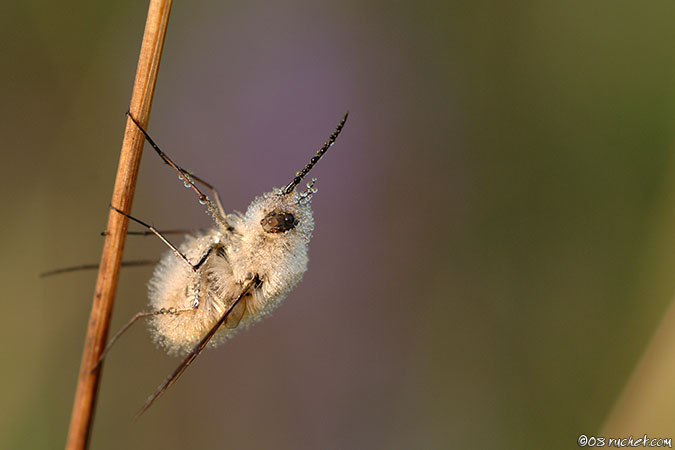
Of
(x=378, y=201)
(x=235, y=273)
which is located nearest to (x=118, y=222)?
(x=235, y=273)

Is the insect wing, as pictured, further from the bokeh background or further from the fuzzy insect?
the bokeh background

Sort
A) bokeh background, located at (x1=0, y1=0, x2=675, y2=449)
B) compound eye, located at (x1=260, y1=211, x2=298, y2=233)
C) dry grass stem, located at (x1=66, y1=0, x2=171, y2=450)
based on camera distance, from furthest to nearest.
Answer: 1. bokeh background, located at (x1=0, y1=0, x2=675, y2=449)
2. compound eye, located at (x1=260, y1=211, x2=298, y2=233)
3. dry grass stem, located at (x1=66, y1=0, x2=171, y2=450)

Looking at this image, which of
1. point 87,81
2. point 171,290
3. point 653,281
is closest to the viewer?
point 171,290

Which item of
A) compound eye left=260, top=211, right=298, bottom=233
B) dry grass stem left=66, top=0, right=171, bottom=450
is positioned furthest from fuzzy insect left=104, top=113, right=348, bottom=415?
dry grass stem left=66, top=0, right=171, bottom=450

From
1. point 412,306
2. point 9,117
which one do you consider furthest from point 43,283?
point 412,306

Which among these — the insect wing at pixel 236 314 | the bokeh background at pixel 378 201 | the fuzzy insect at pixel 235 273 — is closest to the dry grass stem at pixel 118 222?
the fuzzy insect at pixel 235 273

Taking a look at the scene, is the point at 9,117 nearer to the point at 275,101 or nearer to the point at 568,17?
the point at 275,101

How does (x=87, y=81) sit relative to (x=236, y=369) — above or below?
above
